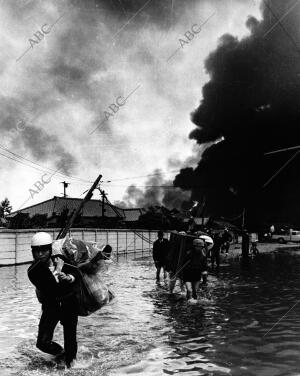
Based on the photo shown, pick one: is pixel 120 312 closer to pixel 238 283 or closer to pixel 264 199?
pixel 238 283

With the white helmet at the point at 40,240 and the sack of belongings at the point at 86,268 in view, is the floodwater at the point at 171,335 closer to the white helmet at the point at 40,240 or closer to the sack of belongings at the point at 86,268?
the sack of belongings at the point at 86,268

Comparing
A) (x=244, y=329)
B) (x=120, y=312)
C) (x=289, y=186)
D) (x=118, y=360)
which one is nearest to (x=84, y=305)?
(x=118, y=360)

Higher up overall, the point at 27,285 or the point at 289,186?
the point at 289,186

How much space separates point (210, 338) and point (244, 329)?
0.91m

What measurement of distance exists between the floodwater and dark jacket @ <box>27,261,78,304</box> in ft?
2.84

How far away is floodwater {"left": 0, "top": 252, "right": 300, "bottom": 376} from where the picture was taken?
547 centimetres

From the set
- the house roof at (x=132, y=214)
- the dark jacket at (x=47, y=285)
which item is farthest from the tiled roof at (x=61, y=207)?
the dark jacket at (x=47, y=285)

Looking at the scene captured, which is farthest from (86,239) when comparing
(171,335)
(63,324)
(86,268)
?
(63,324)

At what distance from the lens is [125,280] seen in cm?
1554

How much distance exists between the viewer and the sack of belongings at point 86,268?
559cm

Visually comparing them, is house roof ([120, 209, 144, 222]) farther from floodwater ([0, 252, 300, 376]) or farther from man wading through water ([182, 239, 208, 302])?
man wading through water ([182, 239, 208, 302])

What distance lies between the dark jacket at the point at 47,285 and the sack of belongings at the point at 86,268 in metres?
0.31

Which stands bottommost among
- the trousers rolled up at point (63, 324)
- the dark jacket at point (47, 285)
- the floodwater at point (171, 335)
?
the floodwater at point (171, 335)

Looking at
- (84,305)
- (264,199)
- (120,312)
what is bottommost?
(120,312)
